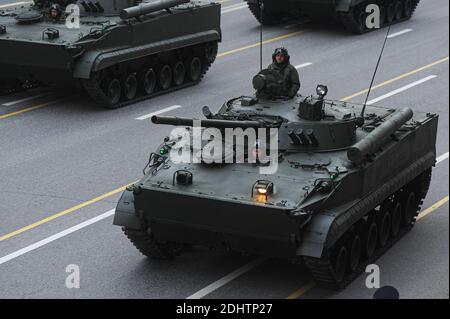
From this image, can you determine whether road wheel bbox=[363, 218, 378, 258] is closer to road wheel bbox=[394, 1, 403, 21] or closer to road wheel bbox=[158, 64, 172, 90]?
road wheel bbox=[158, 64, 172, 90]

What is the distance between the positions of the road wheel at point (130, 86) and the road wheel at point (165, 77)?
0.85m

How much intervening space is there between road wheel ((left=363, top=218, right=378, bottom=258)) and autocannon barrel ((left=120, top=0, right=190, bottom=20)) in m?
10.3

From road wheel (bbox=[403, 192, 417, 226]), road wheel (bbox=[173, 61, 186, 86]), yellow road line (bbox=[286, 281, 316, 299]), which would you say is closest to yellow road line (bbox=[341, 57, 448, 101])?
road wheel (bbox=[173, 61, 186, 86])

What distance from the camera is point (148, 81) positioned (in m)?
27.4

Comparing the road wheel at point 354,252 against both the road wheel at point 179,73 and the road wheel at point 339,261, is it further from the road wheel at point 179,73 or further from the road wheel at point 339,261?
the road wheel at point 179,73

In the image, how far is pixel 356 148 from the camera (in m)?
16.6

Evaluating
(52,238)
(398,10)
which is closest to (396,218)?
(52,238)

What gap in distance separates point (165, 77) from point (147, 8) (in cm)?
185

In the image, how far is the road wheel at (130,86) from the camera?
26750mm

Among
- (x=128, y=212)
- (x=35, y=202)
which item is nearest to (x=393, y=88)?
(x=35, y=202)
